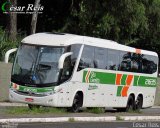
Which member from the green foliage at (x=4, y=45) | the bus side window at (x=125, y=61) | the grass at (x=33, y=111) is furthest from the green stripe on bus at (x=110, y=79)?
the green foliage at (x=4, y=45)

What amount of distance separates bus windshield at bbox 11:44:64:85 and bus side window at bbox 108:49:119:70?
392 centimetres

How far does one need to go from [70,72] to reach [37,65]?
4.64 feet

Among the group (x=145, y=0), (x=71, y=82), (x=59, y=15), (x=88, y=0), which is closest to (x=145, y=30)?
(x=145, y=0)

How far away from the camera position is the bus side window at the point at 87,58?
76.3ft

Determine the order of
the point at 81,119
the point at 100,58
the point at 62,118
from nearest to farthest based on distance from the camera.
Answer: the point at 62,118, the point at 81,119, the point at 100,58

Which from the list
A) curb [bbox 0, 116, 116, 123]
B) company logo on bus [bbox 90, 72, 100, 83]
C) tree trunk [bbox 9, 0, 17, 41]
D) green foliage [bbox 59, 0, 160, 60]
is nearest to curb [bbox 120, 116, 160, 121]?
curb [bbox 0, 116, 116, 123]

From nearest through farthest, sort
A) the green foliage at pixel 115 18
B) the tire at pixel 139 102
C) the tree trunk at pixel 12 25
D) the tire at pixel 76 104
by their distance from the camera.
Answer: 1. the tire at pixel 76 104
2. the tire at pixel 139 102
3. the tree trunk at pixel 12 25
4. the green foliage at pixel 115 18

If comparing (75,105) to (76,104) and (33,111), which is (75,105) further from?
(33,111)

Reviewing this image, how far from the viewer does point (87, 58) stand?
77.7ft

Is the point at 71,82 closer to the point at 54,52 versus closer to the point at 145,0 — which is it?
the point at 54,52

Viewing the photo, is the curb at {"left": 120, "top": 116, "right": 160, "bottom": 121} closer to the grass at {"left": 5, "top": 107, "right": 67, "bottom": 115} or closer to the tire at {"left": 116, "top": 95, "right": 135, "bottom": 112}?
the grass at {"left": 5, "top": 107, "right": 67, "bottom": 115}

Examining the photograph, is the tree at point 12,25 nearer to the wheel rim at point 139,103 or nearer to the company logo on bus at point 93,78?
the wheel rim at point 139,103

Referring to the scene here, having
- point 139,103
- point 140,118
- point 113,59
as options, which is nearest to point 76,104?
point 140,118

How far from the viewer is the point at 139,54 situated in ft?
94.9
